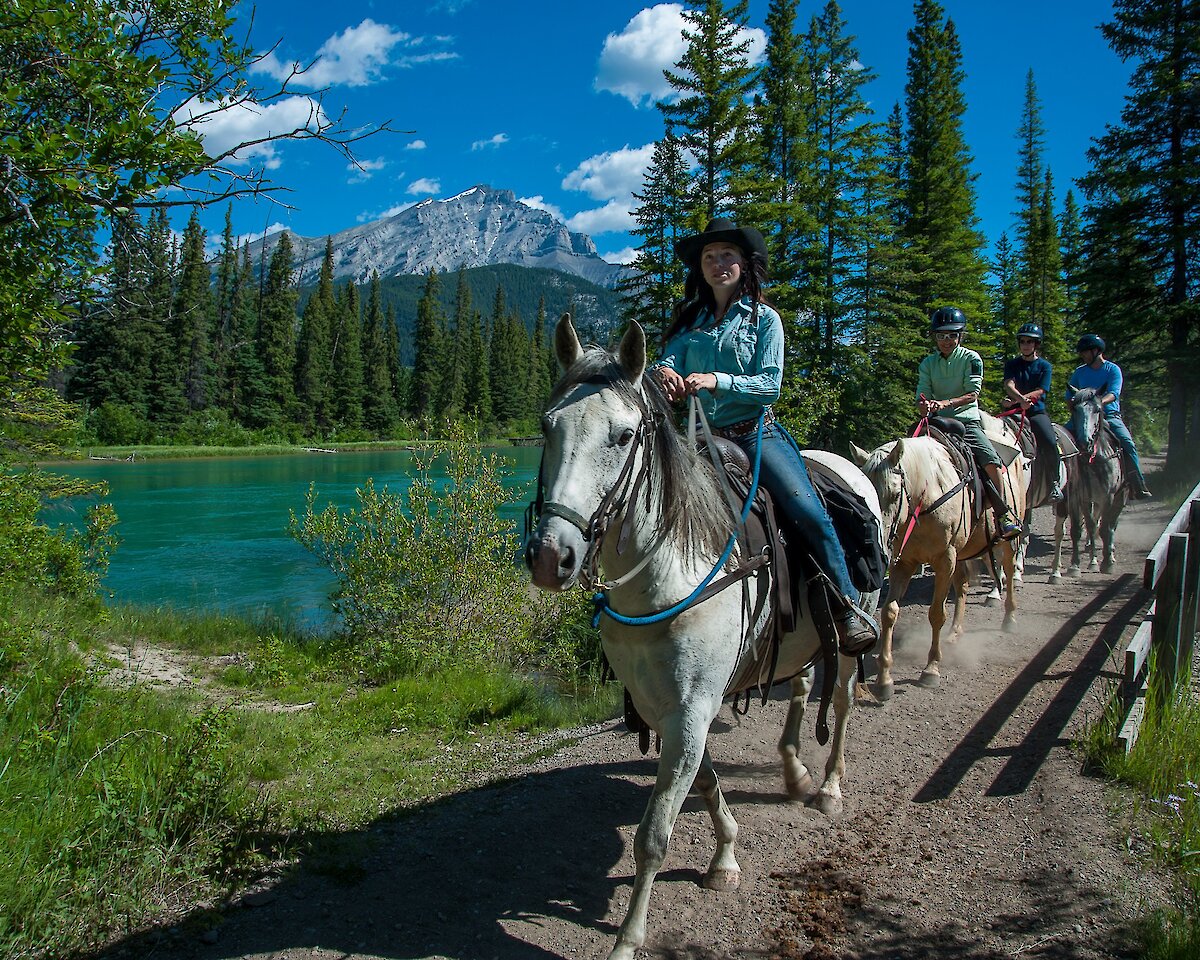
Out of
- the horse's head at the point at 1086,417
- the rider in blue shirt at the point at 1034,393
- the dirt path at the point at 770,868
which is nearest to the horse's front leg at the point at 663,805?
the dirt path at the point at 770,868

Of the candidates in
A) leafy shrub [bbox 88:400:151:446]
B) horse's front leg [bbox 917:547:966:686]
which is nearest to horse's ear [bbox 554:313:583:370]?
horse's front leg [bbox 917:547:966:686]

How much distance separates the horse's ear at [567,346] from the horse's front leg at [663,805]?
1642 mm

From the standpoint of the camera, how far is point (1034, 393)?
11.0 metres

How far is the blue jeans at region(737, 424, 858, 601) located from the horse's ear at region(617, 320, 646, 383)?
1.27 m

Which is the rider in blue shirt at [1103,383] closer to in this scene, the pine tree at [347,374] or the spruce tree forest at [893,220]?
the spruce tree forest at [893,220]

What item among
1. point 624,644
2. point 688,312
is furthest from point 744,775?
point 688,312

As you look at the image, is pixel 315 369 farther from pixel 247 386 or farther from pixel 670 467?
pixel 670 467

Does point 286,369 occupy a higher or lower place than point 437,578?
higher

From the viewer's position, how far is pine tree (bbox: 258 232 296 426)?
78.2 meters

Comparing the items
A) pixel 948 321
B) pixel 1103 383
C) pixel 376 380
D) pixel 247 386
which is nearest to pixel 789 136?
pixel 1103 383

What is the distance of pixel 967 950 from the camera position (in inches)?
134

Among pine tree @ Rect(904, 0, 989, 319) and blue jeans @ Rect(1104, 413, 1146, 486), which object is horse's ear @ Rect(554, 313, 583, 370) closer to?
blue jeans @ Rect(1104, 413, 1146, 486)

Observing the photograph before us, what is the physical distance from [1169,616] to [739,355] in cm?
367

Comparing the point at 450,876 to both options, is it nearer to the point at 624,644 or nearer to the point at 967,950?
the point at 624,644
